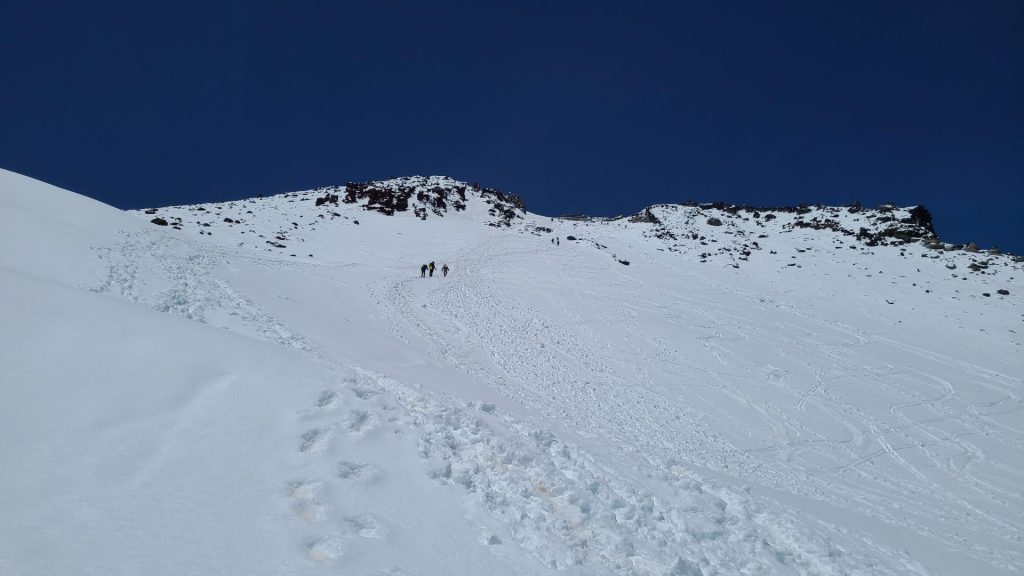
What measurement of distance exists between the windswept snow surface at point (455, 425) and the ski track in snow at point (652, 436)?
0.22 ft

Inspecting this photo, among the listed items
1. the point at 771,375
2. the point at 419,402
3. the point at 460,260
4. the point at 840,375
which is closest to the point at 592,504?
the point at 419,402

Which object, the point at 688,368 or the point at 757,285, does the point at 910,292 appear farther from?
the point at 688,368

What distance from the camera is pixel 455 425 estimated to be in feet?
29.5

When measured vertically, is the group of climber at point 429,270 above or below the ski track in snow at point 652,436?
above

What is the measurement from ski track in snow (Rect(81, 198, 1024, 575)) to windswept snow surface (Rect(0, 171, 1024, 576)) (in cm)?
7

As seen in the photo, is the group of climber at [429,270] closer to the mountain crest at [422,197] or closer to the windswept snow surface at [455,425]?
the windswept snow surface at [455,425]

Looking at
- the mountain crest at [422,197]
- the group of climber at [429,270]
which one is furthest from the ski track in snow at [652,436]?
the mountain crest at [422,197]

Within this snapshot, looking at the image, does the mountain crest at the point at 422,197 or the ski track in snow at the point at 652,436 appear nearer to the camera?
the ski track in snow at the point at 652,436

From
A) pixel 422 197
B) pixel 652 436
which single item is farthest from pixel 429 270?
pixel 422 197

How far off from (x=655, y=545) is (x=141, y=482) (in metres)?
6.66

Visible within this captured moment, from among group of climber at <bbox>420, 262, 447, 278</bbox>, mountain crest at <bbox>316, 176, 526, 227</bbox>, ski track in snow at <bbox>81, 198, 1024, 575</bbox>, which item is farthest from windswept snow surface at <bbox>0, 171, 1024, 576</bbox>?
mountain crest at <bbox>316, 176, 526, 227</bbox>

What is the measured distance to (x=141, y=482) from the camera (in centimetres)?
531

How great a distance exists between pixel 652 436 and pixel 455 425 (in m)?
5.42

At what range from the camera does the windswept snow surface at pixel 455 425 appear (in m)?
5.31
